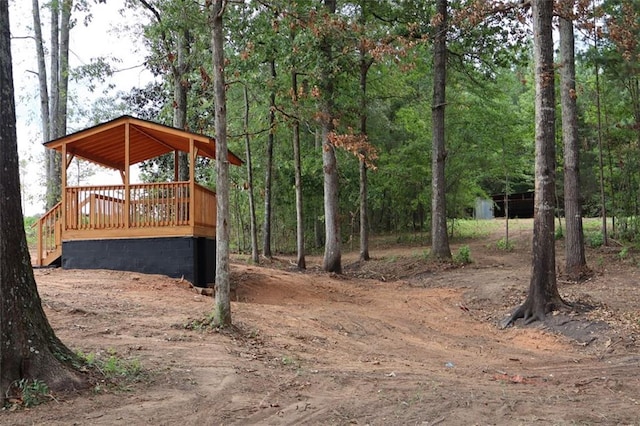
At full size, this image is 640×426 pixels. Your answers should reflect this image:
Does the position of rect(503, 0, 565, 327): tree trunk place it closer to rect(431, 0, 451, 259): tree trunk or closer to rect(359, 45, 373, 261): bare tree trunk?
rect(431, 0, 451, 259): tree trunk

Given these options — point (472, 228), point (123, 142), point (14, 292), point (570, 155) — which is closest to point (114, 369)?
point (14, 292)

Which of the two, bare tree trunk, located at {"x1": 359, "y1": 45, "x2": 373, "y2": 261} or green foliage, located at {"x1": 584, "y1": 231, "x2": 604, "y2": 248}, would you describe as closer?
bare tree trunk, located at {"x1": 359, "y1": 45, "x2": 373, "y2": 261}

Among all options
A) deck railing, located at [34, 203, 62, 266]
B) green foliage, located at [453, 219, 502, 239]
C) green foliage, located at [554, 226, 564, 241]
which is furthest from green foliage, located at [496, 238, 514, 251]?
deck railing, located at [34, 203, 62, 266]

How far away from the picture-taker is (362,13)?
19.8 m

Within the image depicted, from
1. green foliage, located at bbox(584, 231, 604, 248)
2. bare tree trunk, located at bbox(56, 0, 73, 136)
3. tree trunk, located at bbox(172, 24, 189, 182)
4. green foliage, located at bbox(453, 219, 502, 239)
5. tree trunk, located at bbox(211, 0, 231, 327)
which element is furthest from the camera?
green foliage, located at bbox(453, 219, 502, 239)

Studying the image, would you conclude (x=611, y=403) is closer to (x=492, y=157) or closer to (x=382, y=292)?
(x=382, y=292)

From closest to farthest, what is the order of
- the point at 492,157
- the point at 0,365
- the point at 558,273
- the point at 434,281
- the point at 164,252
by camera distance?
the point at 0,365 → the point at 164,252 → the point at 558,273 → the point at 434,281 → the point at 492,157

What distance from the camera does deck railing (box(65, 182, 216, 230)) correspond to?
1318 cm

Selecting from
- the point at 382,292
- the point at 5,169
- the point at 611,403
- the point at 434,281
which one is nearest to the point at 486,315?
the point at 382,292

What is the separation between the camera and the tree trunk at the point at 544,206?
1017 centimetres

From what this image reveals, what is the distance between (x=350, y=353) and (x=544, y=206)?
4.86 m

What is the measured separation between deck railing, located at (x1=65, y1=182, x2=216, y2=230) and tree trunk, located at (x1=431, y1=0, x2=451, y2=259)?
863 cm

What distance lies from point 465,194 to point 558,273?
1310 centimetres

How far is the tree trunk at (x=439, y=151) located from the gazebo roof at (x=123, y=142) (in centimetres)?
698
